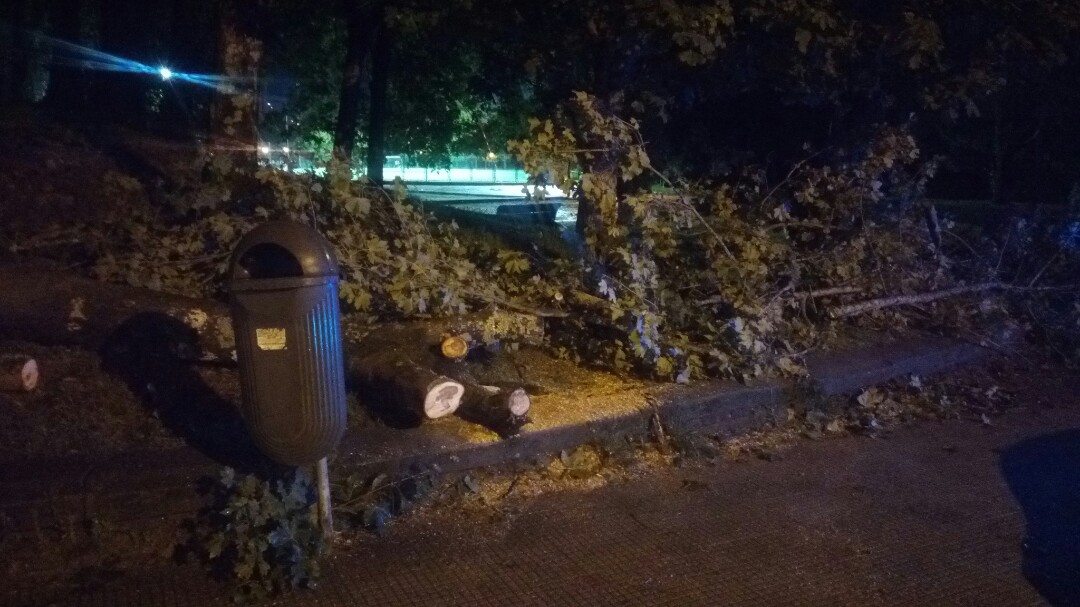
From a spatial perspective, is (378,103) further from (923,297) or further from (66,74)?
(923,297)

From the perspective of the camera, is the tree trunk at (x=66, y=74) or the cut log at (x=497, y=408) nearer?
the cut log at (x=497, y=408)

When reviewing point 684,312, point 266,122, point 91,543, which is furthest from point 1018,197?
point 91,543

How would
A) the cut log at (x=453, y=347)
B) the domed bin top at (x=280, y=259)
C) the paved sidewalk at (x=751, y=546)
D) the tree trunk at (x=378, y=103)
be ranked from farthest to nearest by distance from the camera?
the tree trunk at (x=378, y=103), the cut log at (x=453, y=347), the paved sidewalk at (x=751, y=546), the domed bin top at (x=280, y=259)

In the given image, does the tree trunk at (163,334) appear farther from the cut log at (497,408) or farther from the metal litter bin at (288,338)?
the metal litter bin at (288,338)

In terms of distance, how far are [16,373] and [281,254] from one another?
1810 millimetres

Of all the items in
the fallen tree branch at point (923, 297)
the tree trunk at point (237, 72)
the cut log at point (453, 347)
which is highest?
the tree trunk at point (237, 72)

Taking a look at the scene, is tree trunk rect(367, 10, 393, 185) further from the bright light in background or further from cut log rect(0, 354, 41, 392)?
cut log rect(0, 354, 41, 392)

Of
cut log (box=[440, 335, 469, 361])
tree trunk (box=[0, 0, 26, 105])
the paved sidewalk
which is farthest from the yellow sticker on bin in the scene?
tree trunk (box=[0, 0, 26, 105])

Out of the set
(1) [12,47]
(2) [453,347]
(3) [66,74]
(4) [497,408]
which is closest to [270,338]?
(4) [497,408]

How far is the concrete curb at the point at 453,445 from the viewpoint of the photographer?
394 centimetres

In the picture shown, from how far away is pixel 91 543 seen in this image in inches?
154

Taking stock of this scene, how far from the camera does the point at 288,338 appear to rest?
3723mm

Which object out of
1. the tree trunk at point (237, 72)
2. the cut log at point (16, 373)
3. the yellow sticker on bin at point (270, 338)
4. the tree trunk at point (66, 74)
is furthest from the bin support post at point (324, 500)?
the tree trunk at point (66, 74)

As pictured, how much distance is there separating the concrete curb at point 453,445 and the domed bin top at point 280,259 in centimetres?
107
